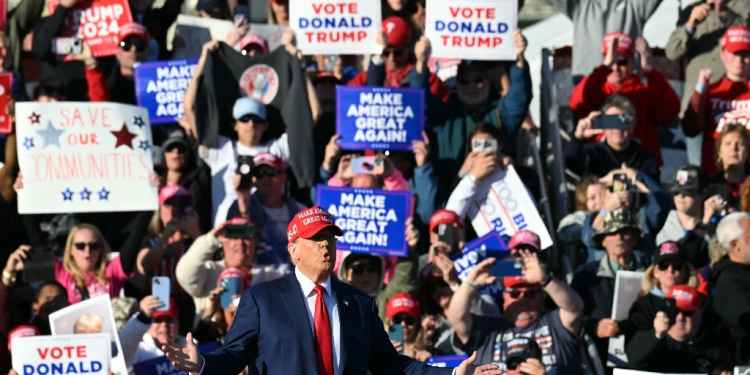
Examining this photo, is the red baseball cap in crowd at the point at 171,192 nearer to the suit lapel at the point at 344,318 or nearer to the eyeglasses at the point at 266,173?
the eyeglasses at the point at 266,173

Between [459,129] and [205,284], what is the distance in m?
2.64

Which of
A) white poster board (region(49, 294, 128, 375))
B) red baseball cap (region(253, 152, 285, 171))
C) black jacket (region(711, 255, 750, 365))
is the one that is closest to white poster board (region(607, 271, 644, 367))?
black jacket (region(711, 255, 750, 365))

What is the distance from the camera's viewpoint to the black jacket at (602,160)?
1198 centimetres

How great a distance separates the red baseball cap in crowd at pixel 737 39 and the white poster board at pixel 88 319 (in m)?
5.93

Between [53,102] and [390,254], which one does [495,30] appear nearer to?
[390,254]

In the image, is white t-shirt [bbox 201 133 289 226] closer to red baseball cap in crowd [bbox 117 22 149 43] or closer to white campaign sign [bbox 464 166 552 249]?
red baseball cap in crowd [bbox 117 22 149 43]

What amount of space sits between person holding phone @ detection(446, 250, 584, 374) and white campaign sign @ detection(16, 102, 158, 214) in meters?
2.87

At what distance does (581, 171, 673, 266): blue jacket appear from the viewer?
1104cm

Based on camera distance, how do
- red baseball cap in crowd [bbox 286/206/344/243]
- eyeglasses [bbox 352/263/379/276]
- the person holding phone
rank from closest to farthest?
red baseball cap in crowd [bbox 286/206/344/243] < the person holding phone < eyeglasses [bbox 352/263/379/276]

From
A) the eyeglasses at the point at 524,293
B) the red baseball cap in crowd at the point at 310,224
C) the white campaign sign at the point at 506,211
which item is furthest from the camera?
the white campaign sign at the point at 506,211

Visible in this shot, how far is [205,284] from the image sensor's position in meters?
10.7

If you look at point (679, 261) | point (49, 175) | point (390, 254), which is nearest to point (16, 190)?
point (49, 175)

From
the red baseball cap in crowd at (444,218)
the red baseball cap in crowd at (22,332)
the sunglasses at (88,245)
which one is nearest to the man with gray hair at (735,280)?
the red baseball cap in crowd at (444,218)

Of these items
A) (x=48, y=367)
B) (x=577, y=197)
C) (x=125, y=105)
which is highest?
(x=125, y=105)
